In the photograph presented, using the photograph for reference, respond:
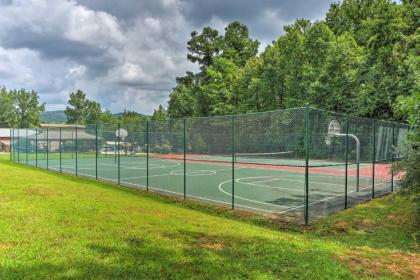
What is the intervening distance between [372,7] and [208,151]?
25.0 metres

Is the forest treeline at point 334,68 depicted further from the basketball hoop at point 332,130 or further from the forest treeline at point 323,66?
the basketball hoop at point 332,130

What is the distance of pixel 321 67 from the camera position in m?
26.5

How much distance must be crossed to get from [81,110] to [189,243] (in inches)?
3652

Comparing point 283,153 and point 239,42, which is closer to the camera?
point 283,153

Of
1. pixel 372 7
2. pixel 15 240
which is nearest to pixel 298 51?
pixel 372 7

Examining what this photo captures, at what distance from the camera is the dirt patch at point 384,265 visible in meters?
4.09

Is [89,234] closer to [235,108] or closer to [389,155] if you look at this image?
[389,155]

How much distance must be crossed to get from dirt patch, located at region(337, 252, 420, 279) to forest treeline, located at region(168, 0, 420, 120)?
30.6ft

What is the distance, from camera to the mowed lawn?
3.97 m

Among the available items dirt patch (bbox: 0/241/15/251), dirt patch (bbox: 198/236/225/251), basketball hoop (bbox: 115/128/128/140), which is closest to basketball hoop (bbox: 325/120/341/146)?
dirt patch (bbox: 198/236/225/251)

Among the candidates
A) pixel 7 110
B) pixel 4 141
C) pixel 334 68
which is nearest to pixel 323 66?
pixel 334 68

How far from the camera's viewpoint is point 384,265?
14.4ft

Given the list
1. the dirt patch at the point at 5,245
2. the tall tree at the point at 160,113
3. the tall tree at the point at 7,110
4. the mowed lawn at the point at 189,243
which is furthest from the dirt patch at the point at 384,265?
the tall tree at the point at 7,110

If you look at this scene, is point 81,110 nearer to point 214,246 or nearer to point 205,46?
point 205,46
